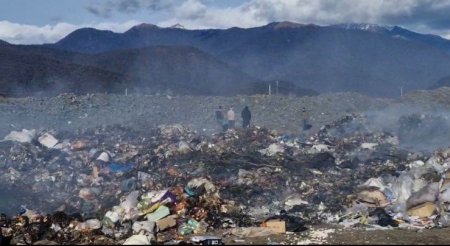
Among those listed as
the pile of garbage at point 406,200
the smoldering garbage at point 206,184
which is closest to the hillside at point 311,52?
the smoldering garbage at point 206,184

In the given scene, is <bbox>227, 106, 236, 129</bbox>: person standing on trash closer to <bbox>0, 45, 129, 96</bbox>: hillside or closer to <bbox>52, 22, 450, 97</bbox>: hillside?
<bbox>0, 45, 129, 96</bbox>: hillside

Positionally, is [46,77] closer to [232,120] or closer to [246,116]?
[232,120]

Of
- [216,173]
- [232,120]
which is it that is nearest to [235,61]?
[232,120]

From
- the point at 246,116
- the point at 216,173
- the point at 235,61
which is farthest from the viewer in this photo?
the point at 235,61

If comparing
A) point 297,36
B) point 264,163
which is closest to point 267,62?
point 297,36

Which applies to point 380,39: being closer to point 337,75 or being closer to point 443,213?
point 337,75

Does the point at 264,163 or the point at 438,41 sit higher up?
the point at 438,41
